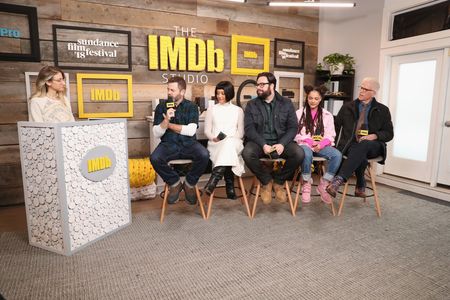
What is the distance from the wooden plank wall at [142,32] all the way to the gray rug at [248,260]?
3.87 feet

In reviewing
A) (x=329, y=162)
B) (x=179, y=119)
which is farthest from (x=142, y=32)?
(x=329, y=162)

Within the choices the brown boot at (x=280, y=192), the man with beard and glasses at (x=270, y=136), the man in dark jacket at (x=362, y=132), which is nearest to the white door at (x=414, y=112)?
the man in dark jacket at (x=362, y=132)

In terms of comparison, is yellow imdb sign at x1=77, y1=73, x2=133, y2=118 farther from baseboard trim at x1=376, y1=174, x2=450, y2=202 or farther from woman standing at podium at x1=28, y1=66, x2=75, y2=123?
baseboard trim at x1=376, y1=174, x2=450, y2=202

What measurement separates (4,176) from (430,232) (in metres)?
3.97

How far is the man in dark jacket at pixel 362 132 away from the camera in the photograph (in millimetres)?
2799

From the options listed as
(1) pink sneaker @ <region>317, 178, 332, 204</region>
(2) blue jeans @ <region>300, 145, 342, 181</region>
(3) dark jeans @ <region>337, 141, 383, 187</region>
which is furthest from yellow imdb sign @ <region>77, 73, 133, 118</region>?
(3) dark jeans @ <region>337, 141, 383, 187</region>

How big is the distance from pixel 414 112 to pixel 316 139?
71.5 inches

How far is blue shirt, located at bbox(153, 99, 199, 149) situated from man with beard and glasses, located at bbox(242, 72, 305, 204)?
0.50m

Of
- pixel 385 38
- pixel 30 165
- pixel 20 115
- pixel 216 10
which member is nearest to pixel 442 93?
pixel 385 38

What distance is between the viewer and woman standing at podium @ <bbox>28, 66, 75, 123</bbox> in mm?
2430

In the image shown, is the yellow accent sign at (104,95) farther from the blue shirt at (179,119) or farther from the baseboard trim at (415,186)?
the baseboard trim at (415,186)

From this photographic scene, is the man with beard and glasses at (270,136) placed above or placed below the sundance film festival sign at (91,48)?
below

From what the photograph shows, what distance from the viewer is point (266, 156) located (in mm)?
2789

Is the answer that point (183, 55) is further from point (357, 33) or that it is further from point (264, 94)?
point (357, 33)
